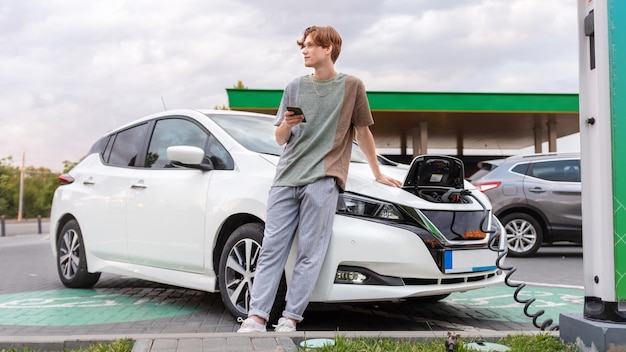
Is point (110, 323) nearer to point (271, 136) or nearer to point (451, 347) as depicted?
point (271, 136)

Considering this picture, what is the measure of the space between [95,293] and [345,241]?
347cm

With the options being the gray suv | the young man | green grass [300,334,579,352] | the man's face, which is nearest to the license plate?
the young man

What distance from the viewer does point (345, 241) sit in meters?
4.28

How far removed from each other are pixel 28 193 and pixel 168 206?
88631 millimetres

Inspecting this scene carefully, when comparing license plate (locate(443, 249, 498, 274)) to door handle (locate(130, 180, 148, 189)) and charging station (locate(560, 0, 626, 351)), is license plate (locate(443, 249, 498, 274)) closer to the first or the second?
charging station (locate(560, 0, 626, 351))

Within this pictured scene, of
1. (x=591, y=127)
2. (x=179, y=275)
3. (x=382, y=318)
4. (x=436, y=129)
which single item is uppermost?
(x=436, y=129)

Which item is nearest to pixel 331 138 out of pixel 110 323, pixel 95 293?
pixel 110 323

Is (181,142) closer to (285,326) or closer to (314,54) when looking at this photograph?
(314,54)

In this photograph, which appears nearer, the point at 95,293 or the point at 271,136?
the point at 271,136

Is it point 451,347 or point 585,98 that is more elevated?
point 585,98

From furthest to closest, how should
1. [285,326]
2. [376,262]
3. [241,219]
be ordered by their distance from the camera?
[241,219]
[376,262]
[285,326]

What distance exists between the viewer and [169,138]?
19.6 feet

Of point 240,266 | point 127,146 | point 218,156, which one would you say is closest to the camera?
point 240,266

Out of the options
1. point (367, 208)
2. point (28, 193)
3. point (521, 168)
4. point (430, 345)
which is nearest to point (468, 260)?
point (367, 208)
